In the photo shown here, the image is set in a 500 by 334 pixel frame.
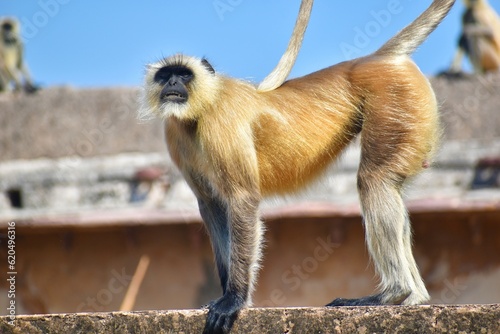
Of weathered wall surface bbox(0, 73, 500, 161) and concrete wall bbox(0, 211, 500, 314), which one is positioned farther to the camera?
weathered wall surface bbox(0, 73, 500, 161)

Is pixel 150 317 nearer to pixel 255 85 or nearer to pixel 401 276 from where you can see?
pixel 401 276

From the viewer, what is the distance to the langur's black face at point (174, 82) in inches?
178

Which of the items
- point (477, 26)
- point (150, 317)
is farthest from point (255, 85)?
point (477, 26)

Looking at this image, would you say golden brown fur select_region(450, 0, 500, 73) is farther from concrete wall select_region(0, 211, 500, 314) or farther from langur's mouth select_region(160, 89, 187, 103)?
langur's mouth select_region(160, 89, 187, 103)

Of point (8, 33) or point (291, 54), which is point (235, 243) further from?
point (8, 33)

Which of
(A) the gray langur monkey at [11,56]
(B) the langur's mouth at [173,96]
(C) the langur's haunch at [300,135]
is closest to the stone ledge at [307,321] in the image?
(C) the langur's haunch at [300,135]

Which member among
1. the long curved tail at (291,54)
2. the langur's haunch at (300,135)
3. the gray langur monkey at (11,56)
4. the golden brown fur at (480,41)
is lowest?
the gray langur monkey at (11,56)

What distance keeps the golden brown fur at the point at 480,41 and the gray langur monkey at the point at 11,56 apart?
662 cm

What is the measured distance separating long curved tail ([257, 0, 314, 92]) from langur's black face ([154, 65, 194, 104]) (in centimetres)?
39

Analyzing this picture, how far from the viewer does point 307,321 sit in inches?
117

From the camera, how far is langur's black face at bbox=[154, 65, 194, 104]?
4.51 metres

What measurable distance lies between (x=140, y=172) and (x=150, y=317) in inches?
264

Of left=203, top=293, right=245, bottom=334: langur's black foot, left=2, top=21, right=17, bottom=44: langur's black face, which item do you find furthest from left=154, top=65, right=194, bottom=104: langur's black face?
left=2, top=21, right=17, bottom=44: langur's black face

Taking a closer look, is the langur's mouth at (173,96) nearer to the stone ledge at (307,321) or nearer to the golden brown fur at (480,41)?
the stone ledge at (307,321)
